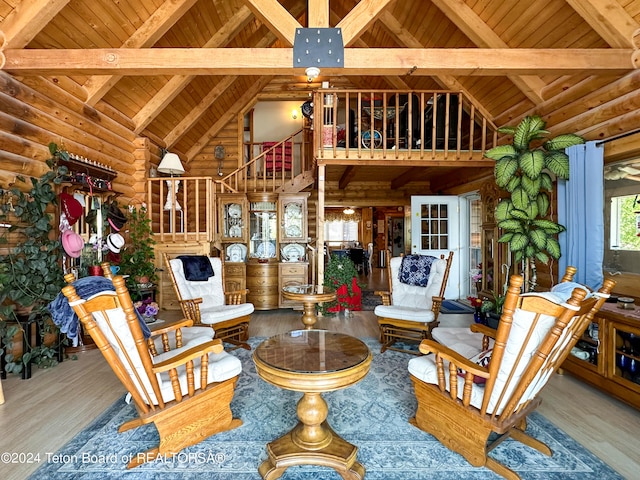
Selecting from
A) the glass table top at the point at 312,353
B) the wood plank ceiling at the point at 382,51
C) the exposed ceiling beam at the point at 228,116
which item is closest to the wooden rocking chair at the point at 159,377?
the glass table top at the point at 312,353

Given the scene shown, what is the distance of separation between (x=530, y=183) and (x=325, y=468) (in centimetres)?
311

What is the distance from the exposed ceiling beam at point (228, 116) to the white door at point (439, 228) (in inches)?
158

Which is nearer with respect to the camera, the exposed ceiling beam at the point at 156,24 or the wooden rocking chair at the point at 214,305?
the wooden rocking chair at the point at 214,305

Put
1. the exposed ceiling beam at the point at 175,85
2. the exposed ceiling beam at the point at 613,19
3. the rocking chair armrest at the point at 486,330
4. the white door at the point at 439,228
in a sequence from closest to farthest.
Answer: the rocking chair armrest at the point at 486,330, the exposed ceiling beam at the point at 613,19, the exposed ceiling beam at the point at 175,85, the white door at the point at 439,228

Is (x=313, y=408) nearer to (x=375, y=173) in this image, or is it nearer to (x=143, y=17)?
(x=143, y=17)

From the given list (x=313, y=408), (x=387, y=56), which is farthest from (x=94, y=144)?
(x=313, y=408)

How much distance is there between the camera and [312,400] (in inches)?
69.9

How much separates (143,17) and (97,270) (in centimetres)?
277

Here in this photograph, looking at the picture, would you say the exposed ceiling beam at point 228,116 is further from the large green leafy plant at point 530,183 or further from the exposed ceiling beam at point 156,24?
the large green leafy plant at point 530,183

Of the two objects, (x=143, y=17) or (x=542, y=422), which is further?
(x=143, y=17)

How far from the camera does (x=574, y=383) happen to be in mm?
2773

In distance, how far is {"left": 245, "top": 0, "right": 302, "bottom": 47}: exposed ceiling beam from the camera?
2.79 m

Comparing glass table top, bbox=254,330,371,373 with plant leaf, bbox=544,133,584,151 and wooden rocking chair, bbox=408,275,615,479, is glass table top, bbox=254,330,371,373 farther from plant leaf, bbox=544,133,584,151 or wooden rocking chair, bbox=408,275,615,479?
plant leaf, bbox=544,133,584,151

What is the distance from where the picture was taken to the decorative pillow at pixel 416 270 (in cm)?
377
